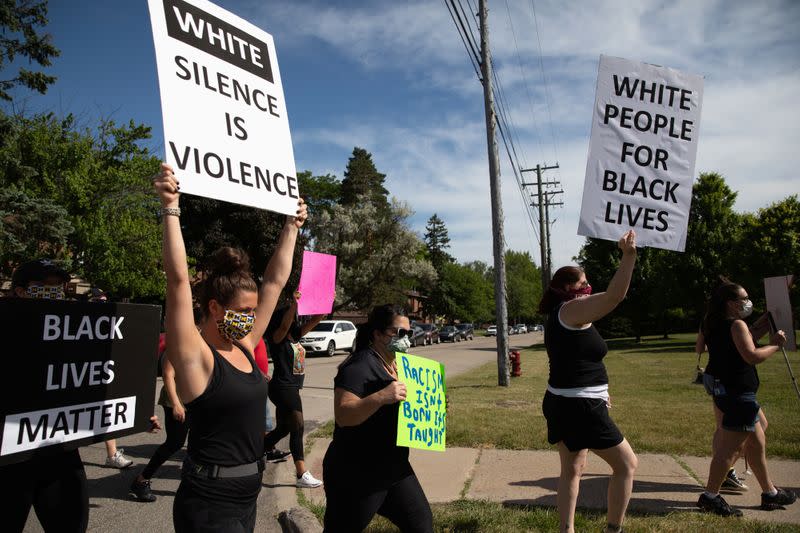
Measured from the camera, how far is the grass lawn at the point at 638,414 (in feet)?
23.1

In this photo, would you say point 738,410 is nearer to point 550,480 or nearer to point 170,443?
point 550,480

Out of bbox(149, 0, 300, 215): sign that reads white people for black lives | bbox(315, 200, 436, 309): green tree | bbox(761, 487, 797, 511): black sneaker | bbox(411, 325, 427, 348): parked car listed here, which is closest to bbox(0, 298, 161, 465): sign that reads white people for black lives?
bbox(149, 0, 300, 215): sign that reads white people for black lives

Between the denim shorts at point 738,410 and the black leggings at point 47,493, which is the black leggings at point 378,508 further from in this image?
the denim shorts at point 738,410

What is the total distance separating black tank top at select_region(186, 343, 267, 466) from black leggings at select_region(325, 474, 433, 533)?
691mm

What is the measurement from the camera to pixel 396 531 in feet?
14.2

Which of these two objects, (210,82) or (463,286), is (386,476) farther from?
(463,286)

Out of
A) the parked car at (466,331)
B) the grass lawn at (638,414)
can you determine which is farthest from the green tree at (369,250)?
the grass lawn at (638,414)

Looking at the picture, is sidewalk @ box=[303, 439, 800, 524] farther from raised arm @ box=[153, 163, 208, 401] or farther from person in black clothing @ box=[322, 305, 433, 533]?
raised arm @ box=[153, 163, 208, 401]

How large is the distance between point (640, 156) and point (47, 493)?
4490mm

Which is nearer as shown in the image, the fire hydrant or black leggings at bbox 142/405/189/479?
black leggings at bbox 142/405/189/479

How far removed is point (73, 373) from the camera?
114 inches

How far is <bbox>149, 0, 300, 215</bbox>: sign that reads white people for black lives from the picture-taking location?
2703mm

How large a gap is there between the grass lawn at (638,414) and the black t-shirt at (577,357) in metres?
3.63

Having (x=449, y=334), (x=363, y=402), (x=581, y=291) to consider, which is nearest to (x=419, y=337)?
(x=449, y=334)
